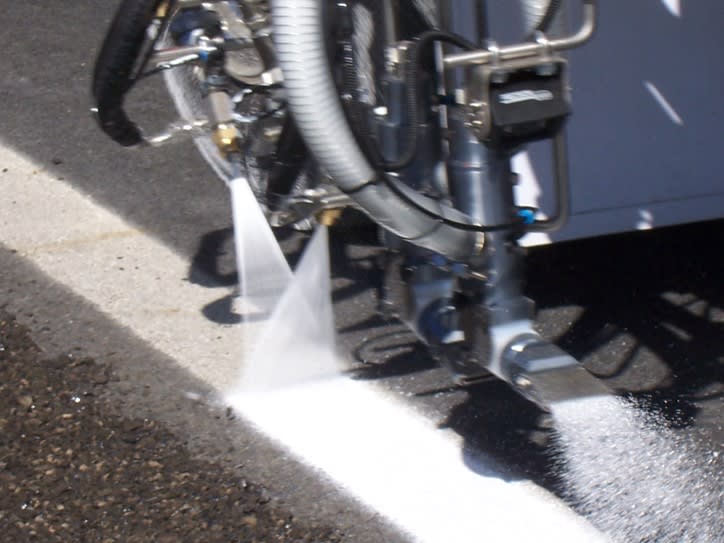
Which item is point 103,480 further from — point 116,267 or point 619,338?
point 619,338

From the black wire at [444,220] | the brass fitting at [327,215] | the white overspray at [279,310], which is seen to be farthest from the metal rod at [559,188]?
the white overspray at [279,310]

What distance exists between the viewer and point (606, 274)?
160 inches

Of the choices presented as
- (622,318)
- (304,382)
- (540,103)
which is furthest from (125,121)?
(622,318)

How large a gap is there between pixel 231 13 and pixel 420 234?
3.22ft

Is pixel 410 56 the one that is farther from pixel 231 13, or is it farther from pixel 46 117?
pixel 46 117

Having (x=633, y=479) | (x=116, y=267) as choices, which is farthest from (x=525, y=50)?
(x=116, y=267)

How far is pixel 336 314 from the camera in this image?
381 centimetres

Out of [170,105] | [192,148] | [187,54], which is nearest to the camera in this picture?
[187,54]

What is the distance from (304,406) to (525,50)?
1277 mm

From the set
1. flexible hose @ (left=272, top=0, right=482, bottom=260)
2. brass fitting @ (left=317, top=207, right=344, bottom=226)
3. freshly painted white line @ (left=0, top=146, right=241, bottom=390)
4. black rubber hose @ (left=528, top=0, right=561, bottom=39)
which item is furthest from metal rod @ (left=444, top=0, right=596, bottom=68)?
freshly painted white line @ (left=0, top=146, right=241, bottom=390)

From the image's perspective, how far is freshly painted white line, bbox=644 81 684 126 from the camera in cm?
366

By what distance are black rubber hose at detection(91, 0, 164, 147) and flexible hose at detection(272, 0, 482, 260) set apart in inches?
26.5

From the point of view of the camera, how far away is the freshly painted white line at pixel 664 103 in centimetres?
366

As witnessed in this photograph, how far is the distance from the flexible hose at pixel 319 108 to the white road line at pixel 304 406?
779mm
